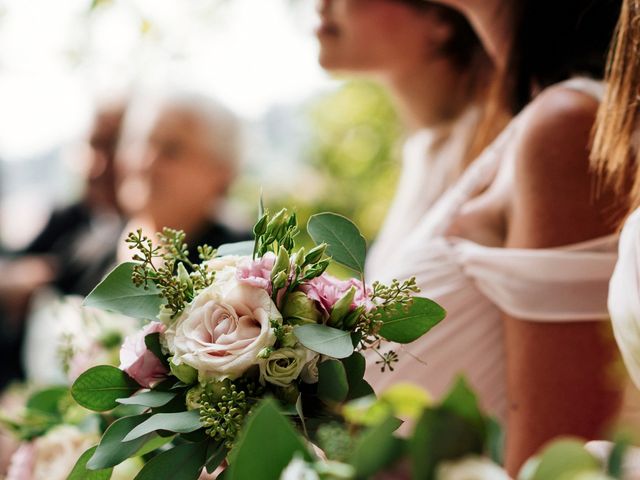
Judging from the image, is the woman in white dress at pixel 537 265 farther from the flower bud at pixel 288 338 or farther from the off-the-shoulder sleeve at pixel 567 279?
the flower bud at pixel 288 338

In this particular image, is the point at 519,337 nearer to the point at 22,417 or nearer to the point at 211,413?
the point at 211,413

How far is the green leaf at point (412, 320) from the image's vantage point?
2.61ft

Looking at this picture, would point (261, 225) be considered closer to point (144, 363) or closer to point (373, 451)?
point (144, 363)

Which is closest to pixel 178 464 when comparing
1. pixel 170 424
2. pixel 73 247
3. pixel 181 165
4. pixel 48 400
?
pixel 170 424

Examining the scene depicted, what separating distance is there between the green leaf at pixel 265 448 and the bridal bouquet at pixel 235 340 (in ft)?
0.54

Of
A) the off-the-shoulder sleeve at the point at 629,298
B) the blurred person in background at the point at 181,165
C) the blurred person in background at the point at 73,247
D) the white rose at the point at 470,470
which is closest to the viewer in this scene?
the white rose at the point at 470,470

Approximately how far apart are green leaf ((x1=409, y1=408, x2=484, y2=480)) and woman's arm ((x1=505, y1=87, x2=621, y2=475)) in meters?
0.68

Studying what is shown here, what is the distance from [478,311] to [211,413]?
685 mm

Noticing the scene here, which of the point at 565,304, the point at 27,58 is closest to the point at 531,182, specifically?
the point at 565,304

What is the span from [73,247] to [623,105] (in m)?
2.58

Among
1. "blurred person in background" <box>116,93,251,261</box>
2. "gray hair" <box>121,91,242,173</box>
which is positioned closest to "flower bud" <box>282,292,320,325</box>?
"blurred person in background" <box>116,93,251,261</box>

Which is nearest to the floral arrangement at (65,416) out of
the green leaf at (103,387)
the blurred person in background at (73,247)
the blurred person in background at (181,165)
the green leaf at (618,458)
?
the green leaf at (103,387)

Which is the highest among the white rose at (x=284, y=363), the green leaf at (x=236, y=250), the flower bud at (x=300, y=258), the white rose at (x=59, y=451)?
the flower bud at (x=300, y=258)

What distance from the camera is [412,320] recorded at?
798 millimetres
